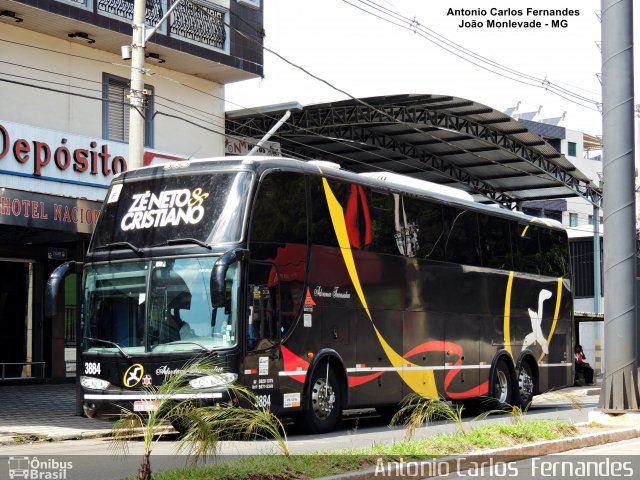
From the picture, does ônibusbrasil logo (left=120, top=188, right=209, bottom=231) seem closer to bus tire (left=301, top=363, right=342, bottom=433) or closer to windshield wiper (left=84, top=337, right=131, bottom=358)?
windshield wiper (left=84, top=337, right=131, bottom=358)

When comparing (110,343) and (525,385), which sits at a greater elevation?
(110,343)

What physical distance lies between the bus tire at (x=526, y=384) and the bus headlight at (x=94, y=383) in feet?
33.5

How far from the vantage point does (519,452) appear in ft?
37.1

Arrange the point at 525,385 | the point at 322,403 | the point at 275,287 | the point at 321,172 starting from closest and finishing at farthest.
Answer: the point at 275,287, the point at 322,403, the point at 321,172, the point at 525,385

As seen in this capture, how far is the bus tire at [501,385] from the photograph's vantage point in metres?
20.9

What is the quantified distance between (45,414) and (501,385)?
30.1 feet

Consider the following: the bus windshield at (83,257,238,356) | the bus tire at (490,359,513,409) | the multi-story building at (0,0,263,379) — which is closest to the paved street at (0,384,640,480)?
the bus tire at (490,359,513,409)

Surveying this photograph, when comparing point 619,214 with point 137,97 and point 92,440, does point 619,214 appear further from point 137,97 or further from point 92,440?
point 92,440

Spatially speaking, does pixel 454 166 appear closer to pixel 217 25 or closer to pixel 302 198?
pixel 217 25

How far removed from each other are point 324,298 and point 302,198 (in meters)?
1.59

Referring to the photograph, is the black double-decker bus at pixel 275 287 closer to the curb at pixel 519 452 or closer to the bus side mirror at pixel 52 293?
the bus side mirror at pixel 52 293

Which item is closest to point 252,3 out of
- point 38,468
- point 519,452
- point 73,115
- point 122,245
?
point 73,115

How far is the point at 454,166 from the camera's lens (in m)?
37.7

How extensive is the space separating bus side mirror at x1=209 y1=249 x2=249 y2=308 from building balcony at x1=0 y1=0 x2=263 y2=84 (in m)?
10.8
